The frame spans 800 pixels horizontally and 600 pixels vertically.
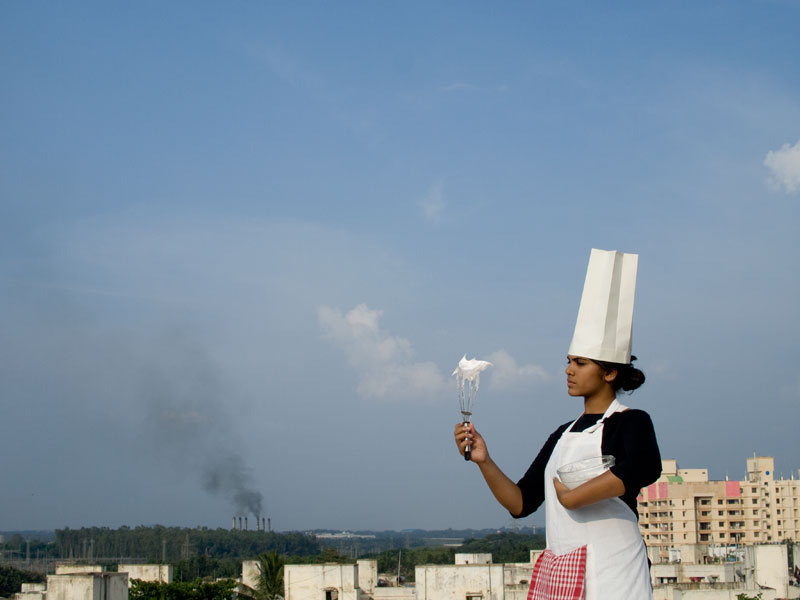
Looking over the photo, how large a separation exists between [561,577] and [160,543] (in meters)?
135

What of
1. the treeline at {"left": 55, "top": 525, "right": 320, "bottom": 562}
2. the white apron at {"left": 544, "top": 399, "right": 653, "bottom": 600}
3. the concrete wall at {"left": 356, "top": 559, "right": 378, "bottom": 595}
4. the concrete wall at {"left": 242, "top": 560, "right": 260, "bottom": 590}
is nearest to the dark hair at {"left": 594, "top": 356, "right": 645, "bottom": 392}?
the white apron at {"left": 544, "top": 399, "right": 653, "bottom": 600}

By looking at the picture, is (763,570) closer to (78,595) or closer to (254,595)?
(254,595)

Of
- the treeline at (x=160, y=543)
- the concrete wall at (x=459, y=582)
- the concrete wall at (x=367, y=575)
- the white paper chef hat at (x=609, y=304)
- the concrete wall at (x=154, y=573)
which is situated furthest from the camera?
the treeline at (x=160, y=543)

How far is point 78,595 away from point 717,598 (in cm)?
1589

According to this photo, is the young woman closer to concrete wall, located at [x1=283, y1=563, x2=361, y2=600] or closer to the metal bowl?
the metal bowl

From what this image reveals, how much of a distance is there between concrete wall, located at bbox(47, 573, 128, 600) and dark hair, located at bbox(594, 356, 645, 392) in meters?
17.8

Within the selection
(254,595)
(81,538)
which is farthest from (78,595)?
(81,538)

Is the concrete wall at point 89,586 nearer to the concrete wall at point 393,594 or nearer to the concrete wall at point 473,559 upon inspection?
the concrete wall at point 393,594

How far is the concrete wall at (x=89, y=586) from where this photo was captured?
18703 mm

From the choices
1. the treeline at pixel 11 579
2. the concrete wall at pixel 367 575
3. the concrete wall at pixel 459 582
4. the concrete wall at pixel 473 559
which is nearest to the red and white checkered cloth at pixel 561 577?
the concrete wall at pixel 459 582

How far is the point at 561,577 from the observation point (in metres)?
3.01

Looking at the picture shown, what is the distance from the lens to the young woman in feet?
9.49

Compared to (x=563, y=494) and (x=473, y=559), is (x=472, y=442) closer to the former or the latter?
(x=563, y=494)

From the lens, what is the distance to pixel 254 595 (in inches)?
1254
